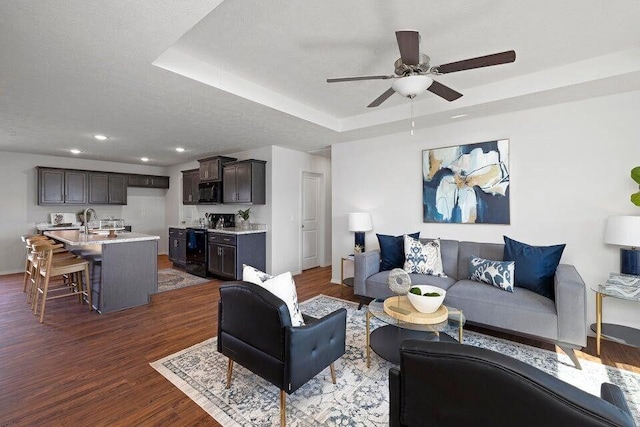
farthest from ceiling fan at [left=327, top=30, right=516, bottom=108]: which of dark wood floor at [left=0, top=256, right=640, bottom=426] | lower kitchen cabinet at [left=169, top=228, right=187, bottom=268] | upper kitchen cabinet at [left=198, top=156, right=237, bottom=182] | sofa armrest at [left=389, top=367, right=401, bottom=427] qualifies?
lower kitchen cabinet at [left=169, top=228, right=187, bottom=268]

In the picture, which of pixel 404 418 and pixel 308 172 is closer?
pixel 404 418

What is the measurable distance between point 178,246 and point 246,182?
231cm

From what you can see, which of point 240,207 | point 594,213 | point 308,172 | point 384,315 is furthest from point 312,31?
point 240,207

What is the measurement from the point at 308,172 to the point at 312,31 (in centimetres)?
405

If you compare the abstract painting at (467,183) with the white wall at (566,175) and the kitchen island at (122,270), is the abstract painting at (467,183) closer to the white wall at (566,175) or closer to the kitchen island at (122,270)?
the white wall at (566,175)

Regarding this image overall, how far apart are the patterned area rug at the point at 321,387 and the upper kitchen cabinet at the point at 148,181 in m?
6.04

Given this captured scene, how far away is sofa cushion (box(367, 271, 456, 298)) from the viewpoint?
10.6ft

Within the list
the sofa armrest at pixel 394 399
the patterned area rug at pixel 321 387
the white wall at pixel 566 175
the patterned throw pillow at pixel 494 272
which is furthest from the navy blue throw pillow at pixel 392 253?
the sofa armrest at pixel 394 399

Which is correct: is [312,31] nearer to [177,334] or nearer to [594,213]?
[177,334]

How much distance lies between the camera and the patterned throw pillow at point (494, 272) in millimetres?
2893

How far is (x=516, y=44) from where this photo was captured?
2332 millimetres

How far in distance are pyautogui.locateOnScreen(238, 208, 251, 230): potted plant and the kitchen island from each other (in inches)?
72.3

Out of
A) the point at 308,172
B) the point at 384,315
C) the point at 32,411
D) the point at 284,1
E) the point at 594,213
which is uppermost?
the point at 284,1

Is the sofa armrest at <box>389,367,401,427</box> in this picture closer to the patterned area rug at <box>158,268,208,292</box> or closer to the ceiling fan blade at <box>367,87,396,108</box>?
the ceiling fan blade at <box>367,87,396,108</box>
